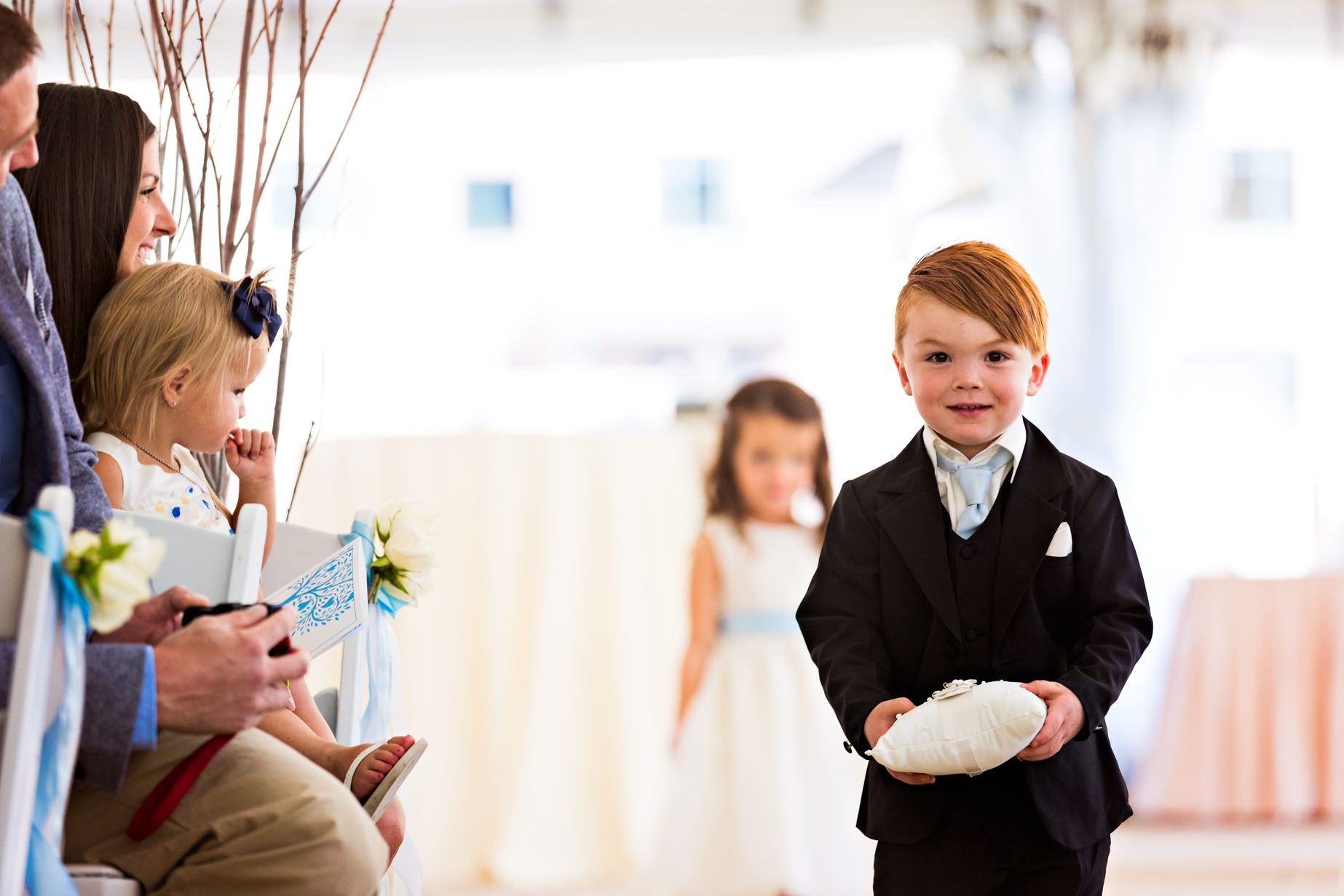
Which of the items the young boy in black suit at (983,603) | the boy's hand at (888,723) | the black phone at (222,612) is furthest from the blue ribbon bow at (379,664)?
the boy's hand at (888,723)

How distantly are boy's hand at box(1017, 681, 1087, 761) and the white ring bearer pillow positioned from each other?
0.06 feet

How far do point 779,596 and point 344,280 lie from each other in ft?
4.95

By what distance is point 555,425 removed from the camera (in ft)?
10.5

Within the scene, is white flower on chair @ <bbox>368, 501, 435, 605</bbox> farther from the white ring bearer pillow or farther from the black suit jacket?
the white ring bearer pillow

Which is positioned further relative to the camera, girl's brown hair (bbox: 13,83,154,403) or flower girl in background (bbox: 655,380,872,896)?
flower girl in background (bbox: 655,380,872,896)

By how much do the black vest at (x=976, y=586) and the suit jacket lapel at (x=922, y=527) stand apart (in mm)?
12

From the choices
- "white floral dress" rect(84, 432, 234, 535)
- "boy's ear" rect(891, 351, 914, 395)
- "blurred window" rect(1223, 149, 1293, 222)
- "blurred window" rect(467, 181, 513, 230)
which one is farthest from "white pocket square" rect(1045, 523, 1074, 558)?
"blurred window" rect(1223, 149, 1293, 222)

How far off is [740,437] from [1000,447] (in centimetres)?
176

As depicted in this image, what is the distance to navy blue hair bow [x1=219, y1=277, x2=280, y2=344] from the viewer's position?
1.43 meters

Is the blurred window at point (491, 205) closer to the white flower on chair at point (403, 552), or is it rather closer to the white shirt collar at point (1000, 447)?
the white flower on chair at point (403, 552)

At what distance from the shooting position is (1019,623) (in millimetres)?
1142

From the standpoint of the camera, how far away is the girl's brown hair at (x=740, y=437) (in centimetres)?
292

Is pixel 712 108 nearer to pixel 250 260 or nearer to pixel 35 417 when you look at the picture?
pixel 250 260

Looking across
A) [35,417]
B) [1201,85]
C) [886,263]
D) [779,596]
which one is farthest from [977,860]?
[1201,85]
